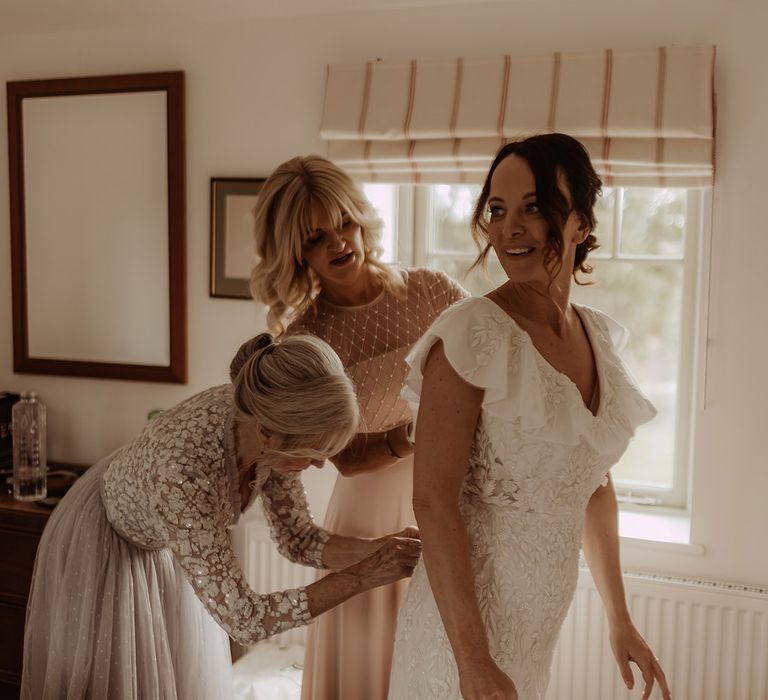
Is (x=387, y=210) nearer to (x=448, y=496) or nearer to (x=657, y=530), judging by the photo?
(x=657, y=530)

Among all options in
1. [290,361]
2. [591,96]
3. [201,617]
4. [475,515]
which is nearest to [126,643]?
[201,617]

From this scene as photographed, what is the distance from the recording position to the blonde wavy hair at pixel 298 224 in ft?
6.13

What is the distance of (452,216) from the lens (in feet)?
9.87

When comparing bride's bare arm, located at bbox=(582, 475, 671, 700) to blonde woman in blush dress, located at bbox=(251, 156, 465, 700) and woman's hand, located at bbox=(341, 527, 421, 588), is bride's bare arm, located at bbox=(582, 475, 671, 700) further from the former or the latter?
blonde woman in blush dress, located at bbox=(251, 156, 465, 700)

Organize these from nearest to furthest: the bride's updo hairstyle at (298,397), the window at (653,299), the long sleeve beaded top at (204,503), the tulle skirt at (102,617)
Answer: the bride's updo hairstyle at (298,397), the long sleeve beaded top at (204,503), the tulle skirt at (102,617), the window at (653,299)

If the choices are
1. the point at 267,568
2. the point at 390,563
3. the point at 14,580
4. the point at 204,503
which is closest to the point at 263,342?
the point at 204,503

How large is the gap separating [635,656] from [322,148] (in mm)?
1900

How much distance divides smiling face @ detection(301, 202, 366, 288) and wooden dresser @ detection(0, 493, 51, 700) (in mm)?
1523

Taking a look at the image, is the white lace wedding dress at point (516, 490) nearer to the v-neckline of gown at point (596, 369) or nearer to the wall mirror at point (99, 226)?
the v-neckline of gown at point (596, 369)

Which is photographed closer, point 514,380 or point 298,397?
point 514,380

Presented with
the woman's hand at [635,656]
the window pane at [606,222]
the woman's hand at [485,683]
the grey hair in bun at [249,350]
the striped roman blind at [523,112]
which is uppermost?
the striped roman blind at [523,112]

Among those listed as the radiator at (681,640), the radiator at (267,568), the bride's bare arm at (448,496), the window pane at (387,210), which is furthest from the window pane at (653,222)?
the bride's bare arm at (448,496)

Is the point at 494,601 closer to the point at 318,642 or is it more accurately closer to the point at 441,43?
the point at 318,642

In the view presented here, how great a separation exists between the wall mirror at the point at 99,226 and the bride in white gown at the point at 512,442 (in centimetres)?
192
